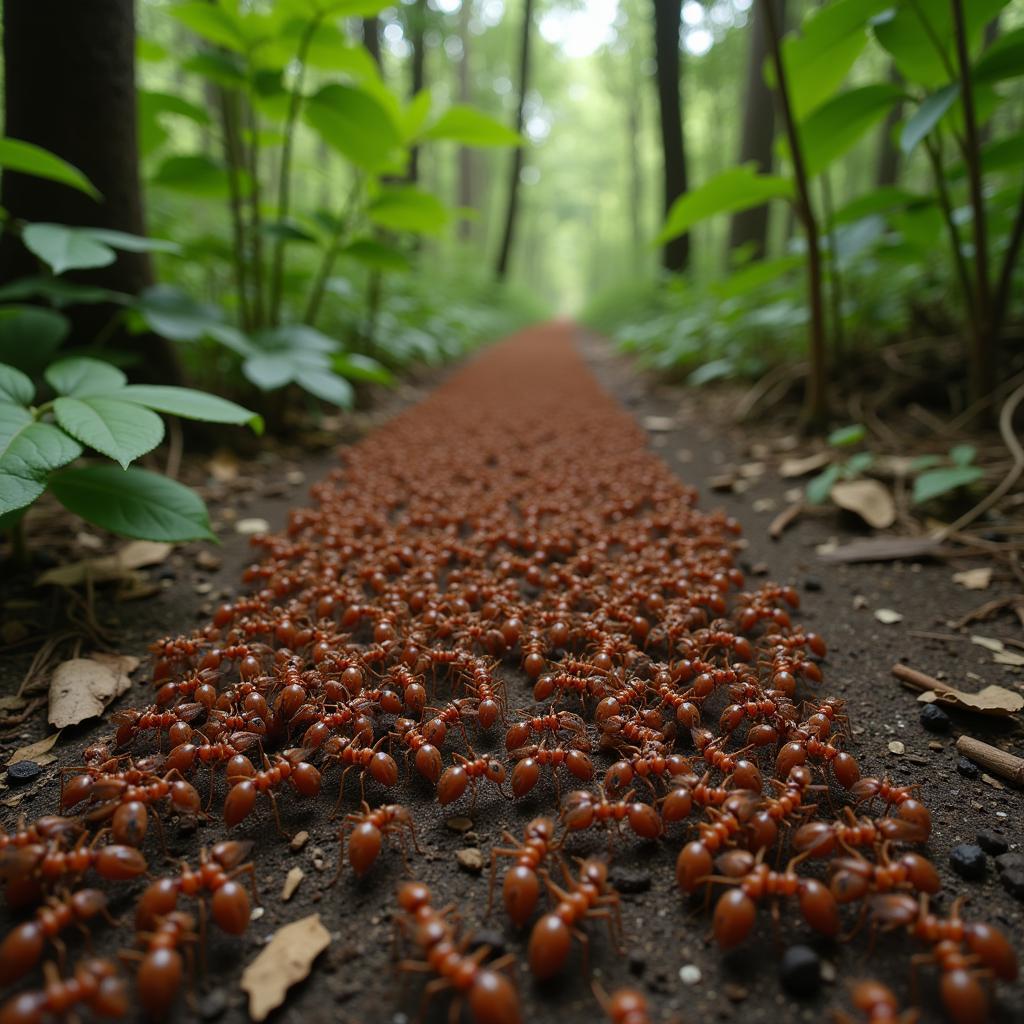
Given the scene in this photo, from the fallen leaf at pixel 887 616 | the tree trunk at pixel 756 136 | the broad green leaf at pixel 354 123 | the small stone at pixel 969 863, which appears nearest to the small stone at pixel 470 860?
the small stone at pixel 969 863

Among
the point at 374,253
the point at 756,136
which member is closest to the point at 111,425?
the point at 374,253

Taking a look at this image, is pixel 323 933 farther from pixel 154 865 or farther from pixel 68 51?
pixel 68 51

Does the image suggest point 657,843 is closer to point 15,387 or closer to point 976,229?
point 15,387

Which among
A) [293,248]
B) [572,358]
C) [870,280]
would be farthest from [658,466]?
[572,358]

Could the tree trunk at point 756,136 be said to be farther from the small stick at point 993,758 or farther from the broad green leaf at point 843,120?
the small stick at point 993,758

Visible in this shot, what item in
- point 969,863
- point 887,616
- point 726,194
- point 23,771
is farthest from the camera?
point 726,194

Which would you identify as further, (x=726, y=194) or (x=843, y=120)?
(x=726, y=194)
